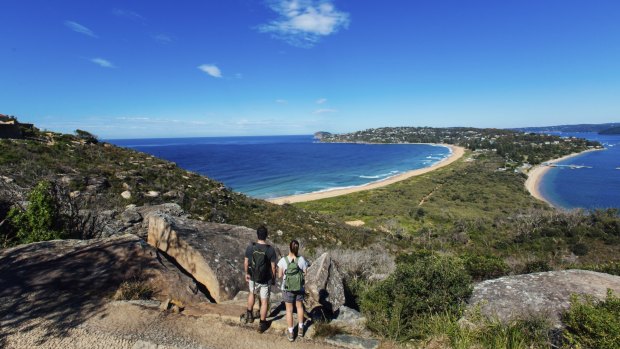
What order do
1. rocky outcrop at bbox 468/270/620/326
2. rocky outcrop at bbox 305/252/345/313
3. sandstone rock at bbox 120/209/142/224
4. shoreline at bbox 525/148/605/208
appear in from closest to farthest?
rocky outcrop at bbox 468/270/620/326 < rocky outcrop at bbox 305/252/345/313 < sandstone rock at bbox 120/209/142/224 < shoreline at bbox 525/148/605/208

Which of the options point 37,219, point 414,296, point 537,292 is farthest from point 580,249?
point 37,219

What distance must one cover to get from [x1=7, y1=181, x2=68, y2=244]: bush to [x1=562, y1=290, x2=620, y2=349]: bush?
40.1ft

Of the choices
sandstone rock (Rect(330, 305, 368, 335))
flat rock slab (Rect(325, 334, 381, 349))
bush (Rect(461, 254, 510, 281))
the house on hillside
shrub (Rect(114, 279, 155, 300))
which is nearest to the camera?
flat rock slab (Rect(325, 334, 381, 349))

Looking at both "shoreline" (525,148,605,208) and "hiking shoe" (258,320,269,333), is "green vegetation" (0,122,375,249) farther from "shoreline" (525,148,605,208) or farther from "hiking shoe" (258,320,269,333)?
"shoreline" (525,148,605,208)

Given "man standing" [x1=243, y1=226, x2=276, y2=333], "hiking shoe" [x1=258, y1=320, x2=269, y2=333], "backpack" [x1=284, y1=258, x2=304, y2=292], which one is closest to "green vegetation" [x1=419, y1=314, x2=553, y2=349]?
"backpack" [x1=284, y1=258, x2=304, y2=292]

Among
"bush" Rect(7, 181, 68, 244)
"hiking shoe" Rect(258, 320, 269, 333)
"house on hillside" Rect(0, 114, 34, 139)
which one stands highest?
"house on hillside" Rect(0, 114, 34, 139)

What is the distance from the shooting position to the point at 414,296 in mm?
6992

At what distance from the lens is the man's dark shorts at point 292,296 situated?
595 centimetres

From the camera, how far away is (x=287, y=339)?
18.9 feet

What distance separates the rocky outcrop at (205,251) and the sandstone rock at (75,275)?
0.53 metres

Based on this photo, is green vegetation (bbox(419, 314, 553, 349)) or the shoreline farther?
the shoreline

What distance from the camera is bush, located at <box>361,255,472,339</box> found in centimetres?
627

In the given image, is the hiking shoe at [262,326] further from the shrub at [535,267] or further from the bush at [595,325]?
the shrub at [535,267]

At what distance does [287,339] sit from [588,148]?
695ft
